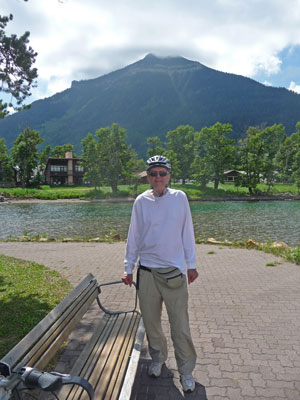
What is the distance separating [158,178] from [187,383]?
2.24 m

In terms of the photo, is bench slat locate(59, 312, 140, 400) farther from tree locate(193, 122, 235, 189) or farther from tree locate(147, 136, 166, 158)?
tree locate(147, 136, 166, 158)

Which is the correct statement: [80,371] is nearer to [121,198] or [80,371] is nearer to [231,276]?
[231,276]

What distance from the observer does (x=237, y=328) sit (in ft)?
16.7

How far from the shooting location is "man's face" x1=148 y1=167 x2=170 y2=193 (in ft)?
11.4

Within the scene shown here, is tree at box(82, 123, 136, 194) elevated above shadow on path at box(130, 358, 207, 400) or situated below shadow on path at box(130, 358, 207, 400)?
above

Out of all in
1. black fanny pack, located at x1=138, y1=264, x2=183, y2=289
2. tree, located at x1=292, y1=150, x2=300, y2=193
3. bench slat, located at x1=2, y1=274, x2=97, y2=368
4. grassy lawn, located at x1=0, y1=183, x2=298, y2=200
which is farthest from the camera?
tree, located at x1=292, y1=150, x2=300, y2=193

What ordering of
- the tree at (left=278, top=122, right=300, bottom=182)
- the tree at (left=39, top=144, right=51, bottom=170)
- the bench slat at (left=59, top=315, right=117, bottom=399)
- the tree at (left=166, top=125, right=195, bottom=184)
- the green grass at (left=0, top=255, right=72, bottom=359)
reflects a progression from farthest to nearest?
the tree at (left=39, top=144, right=51, bottom=170)
the tree at (left=278, top=122, right=300, bottom=182)
the tree at (left=166, top=125, right=195, bottom=184)
the green grass at (left=0, top=255, right=72, bottom=359)
the bench slat at (left=59, top=315, right=117, bottom=399)

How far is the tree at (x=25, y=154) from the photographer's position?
72938 millimetres

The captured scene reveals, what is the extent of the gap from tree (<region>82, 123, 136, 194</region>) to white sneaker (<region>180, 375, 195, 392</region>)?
201ft

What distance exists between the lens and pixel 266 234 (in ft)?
63.5

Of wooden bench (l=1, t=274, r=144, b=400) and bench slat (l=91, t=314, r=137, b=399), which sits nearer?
wooden bench (l=1, t=274, r=144, b=400)

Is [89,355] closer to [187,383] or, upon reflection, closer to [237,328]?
[187,383]

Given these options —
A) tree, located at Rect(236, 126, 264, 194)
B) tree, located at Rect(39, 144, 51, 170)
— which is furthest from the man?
tree, located at Rect(39, 144, 51, 170)

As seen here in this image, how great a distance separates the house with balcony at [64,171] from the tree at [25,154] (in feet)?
29.1
